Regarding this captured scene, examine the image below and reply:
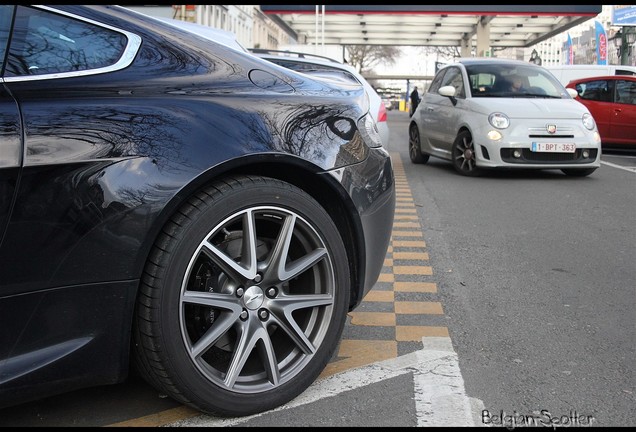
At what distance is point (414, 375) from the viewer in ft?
10.1

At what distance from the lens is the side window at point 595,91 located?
14.7 m

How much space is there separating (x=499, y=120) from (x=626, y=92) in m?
5.61

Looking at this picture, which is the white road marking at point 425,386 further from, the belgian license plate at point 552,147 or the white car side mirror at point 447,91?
the white car side mirror at point 447,91

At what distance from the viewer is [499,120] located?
10.0 m

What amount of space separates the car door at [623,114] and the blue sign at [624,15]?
738 inches

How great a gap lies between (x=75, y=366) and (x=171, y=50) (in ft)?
3.79

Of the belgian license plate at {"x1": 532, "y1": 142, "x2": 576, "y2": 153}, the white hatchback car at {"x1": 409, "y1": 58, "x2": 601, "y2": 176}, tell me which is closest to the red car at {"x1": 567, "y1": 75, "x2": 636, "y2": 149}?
the white hatchback car at {"x1": 409, "y1": 58, "x2": 601, "y2": 176}

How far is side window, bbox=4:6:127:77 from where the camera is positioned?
2379mm

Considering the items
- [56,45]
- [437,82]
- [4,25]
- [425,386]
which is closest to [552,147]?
[437,82]

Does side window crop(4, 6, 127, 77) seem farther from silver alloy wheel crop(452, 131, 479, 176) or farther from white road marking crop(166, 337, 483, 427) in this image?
silver alloy wheel crop(452, 131, 479, 176)

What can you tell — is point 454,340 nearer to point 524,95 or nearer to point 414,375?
point 414,375

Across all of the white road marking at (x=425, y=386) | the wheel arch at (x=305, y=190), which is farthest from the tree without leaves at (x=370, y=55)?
the wheel arch at (x=305, y=190)

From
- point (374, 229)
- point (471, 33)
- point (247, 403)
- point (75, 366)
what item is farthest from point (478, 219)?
point (471, 33)

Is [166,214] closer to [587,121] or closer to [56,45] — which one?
[56,45]
